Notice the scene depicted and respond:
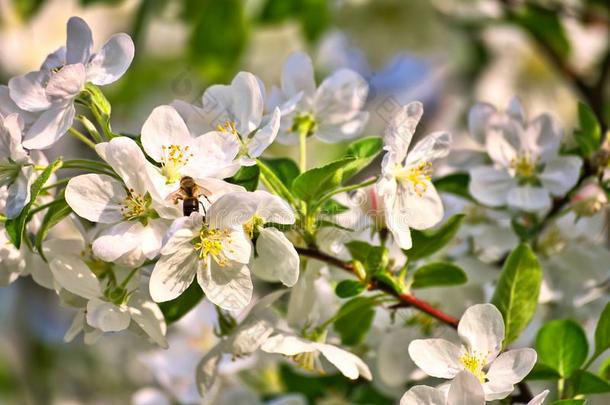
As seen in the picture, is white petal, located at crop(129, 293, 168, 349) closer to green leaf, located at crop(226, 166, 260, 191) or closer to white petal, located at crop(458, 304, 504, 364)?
green leaf, located at crop(226, 166, 260, 191)

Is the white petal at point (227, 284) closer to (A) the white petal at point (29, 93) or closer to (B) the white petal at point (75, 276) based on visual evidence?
(B) the white petal at point (75, 276)

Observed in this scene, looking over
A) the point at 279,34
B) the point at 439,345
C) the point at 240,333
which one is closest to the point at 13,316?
the point at 279,34

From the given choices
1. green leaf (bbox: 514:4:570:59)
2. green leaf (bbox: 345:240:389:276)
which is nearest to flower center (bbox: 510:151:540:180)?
green leaf (bbox: 345:240:389:276)

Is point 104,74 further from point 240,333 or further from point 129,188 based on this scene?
point 240,333

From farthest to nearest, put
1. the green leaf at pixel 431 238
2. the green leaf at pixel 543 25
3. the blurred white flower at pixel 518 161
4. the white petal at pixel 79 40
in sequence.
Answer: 1. the green leaf at pixel 543 25
2. the blurred white flower at pixel 518 161
3. the green leaf at pixel 431 238
4. the white petal at pixel 79 40

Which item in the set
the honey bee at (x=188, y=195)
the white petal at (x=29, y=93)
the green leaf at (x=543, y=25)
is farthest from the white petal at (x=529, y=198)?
the green leaf at (x=543, y=25)

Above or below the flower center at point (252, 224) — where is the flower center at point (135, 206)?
above
